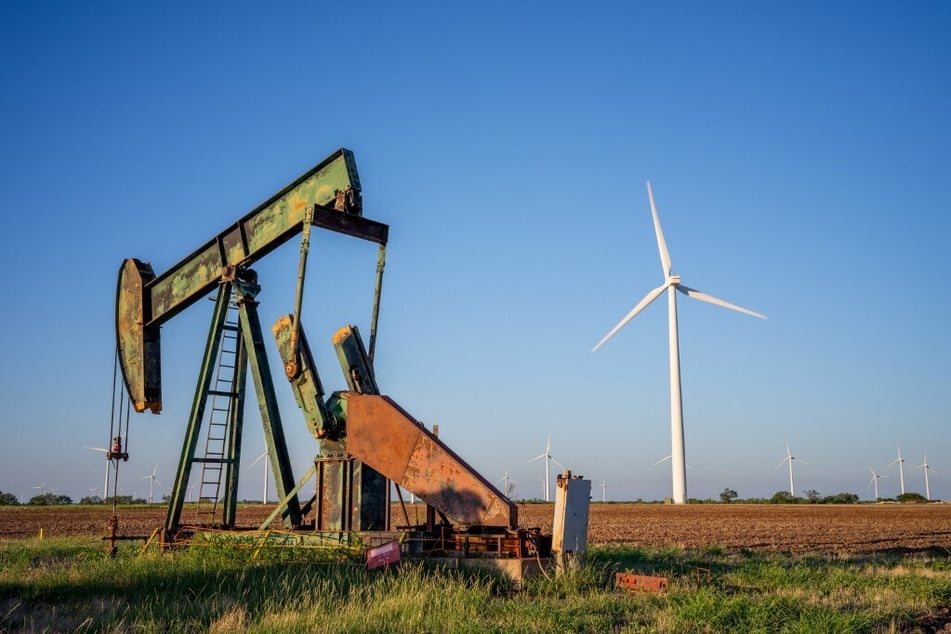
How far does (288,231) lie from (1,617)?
547 centimetres

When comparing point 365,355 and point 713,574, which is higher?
point 365,355

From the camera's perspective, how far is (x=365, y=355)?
10727 mm

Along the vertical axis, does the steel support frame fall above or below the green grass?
above

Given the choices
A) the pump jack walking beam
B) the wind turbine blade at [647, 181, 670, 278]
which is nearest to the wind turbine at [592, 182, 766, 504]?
the wind turbine blade at [647, 181, 670, 278]

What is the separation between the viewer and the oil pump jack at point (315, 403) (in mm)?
9422

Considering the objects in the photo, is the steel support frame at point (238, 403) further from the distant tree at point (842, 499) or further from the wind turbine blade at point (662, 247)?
the distant tree at point (842, 499)

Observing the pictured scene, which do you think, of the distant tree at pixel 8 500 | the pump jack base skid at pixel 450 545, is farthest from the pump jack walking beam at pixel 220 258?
the distant tree at pixel 8 500

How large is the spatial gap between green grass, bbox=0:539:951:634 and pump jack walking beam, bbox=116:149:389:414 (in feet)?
10.6

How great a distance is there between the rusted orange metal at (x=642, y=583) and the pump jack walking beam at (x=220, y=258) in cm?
475

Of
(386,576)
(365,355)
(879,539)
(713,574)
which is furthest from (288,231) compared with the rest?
(879,539)

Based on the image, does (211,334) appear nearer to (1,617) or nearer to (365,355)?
(365,355)

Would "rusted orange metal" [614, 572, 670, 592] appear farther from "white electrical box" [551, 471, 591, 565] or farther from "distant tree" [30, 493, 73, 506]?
"distant tree" [30, 493, 73, 506]

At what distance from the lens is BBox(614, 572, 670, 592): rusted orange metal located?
8648 mm

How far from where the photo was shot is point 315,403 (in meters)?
10.4
